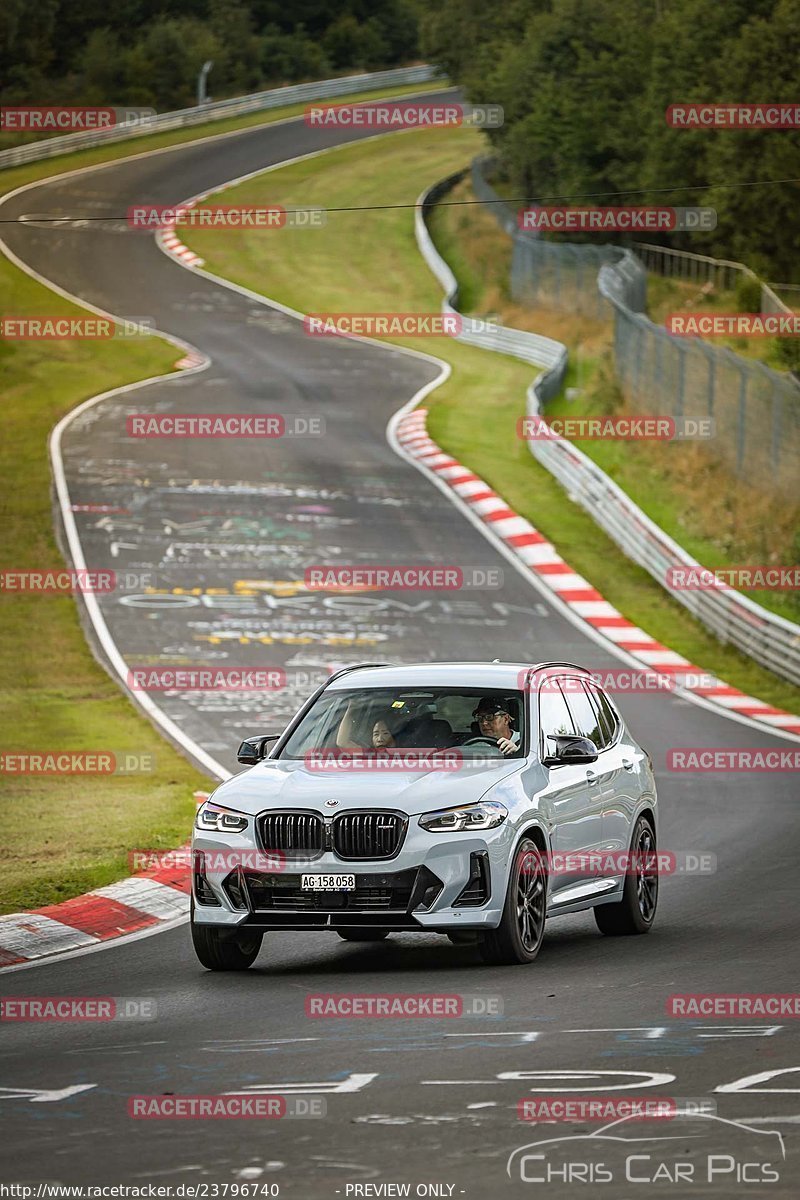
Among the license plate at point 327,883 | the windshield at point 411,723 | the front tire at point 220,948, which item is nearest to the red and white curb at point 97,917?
the front tire at point 220,948

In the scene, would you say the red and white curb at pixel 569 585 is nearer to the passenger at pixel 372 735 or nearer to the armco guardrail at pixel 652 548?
the armco guardrail at pixel 652 548

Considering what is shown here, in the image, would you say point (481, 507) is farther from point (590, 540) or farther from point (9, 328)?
point (9, 328)

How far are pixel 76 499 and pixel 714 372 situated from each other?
454 inches

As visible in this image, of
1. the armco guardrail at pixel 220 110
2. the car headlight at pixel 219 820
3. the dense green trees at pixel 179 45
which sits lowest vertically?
the armco guardrail at pixel 220 110

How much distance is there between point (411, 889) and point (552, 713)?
1956mm

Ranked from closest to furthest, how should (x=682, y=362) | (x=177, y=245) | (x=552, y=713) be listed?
(x=552, y=713) < (x=682, y=362) < (x=177, y=245)

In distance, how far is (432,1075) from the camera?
28.2 ft

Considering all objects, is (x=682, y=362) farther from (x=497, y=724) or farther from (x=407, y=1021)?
(x=407, y=1021)

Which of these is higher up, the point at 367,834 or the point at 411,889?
the point at 367,834

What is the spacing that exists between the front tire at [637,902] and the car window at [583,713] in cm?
67

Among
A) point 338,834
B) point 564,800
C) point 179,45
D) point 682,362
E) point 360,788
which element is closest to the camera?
point 338,834

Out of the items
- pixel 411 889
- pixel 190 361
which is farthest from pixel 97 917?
pixel 190 361

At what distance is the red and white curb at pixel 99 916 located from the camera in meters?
12.6

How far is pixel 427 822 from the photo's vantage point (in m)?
11.3
